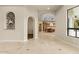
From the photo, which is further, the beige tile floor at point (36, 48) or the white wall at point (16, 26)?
the white wall at point (16, 26)

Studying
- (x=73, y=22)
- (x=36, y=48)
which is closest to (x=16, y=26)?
(x=36, y=48)

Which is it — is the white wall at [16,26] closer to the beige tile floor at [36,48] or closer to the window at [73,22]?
the beige tile floor at [36,48]

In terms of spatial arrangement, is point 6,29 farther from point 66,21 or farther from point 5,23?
point 66,21

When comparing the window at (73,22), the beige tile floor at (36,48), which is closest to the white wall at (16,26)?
the beige tile floor at (36,48)

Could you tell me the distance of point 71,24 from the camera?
8.50 meters

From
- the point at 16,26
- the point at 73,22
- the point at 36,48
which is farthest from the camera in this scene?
the point at 16,26

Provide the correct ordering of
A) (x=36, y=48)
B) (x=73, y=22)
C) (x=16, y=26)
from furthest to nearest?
(x=16, y=26), (x=73, y=22), (x=36, y=48)

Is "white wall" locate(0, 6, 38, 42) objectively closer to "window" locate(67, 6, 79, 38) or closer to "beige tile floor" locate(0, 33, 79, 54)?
"beige tile floor" locate(0, 33, 79, 54)

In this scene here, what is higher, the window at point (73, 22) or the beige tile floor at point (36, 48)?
the window at point (73, 22)

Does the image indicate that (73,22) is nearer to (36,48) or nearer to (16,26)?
(36,48)

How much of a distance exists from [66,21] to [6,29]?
15.9 feet

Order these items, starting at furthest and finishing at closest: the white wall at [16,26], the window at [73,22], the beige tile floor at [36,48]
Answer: the white wall at [16,26] < the window at [73,22] < the beige tile floor at [36,48]
